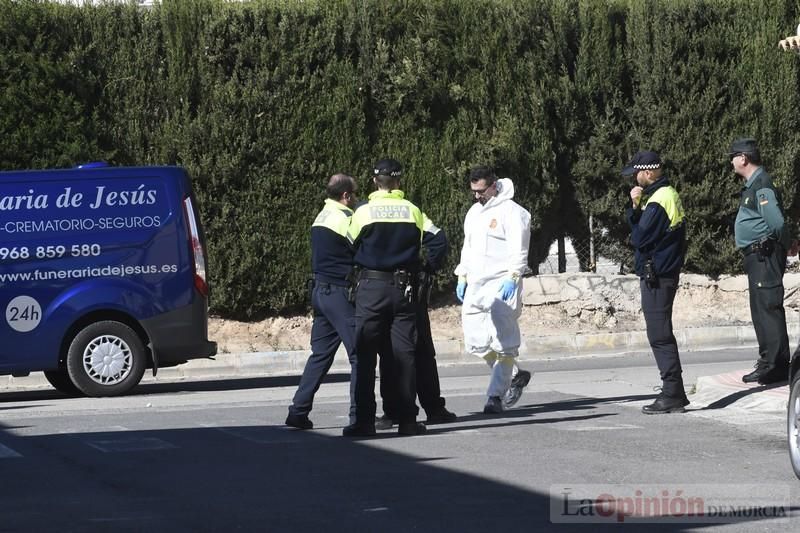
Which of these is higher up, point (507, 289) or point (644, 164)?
point (644, 164)

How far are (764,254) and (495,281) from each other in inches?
85.7

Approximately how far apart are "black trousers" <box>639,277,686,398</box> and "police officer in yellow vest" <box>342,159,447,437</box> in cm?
187

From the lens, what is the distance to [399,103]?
19.6 m

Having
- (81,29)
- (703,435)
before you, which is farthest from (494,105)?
(703,435)

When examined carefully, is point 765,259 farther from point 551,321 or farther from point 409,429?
point 551,321

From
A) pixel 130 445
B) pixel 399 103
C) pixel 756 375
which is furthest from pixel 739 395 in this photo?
pixel 399 103

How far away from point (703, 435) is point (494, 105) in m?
11.0

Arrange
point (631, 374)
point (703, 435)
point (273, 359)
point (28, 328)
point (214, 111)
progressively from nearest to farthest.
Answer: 1. point (703, 435)
2. point (28, 328)
3. point (631, 374)
4. point (273, 359)
5. point (214, 111)

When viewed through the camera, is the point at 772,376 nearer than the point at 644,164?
No

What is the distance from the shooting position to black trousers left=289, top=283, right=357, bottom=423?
34.1ft

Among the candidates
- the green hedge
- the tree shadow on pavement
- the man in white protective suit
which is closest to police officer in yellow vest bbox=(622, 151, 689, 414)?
the tree shadow on pavement

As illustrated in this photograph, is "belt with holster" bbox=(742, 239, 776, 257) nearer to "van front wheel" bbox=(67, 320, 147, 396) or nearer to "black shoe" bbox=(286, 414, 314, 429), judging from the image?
"black shoe" bbox=(286, 414, 314, 429)

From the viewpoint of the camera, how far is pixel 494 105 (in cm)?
2025

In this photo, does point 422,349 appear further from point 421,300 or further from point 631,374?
point 631,374
